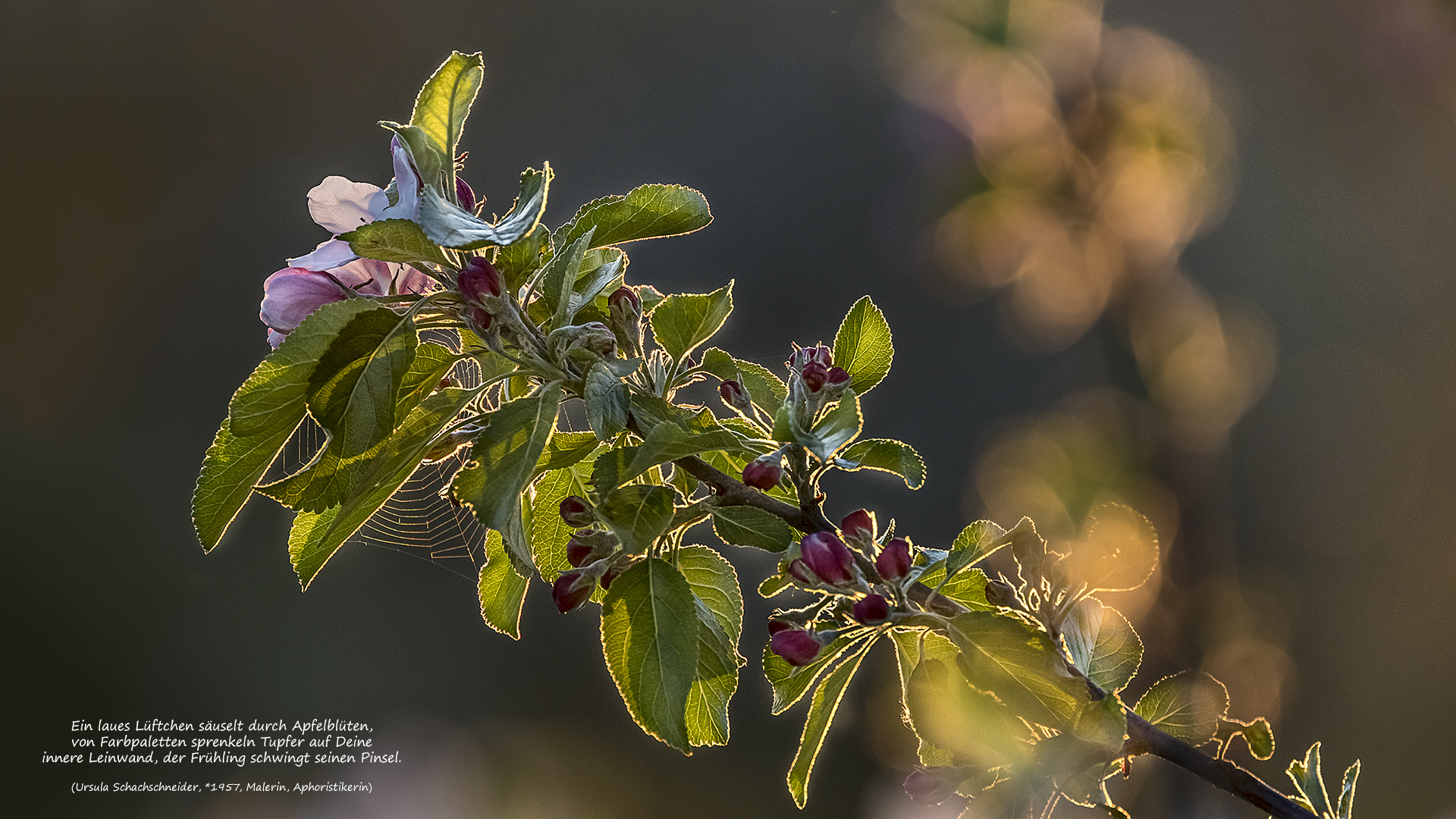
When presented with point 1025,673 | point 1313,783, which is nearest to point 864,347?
point 1025,673

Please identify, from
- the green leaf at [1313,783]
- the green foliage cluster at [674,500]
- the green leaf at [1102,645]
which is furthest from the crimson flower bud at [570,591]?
the green leaf at [1313,783]

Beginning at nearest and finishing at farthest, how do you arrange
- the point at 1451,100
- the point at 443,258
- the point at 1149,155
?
the point at 443,258 → the point at 1149,155 → the point at 1451,100

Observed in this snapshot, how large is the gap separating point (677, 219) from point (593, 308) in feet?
0.20

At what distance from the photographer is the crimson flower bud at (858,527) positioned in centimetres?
38

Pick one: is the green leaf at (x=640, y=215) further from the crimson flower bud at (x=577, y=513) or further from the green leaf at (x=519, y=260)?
the crimson flower bud at (x=577, y=513)

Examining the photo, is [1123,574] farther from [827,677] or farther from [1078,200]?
[1078,200]

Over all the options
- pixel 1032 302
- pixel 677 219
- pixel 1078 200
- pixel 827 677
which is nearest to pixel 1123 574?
pixel 827 677

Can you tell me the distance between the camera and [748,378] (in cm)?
42

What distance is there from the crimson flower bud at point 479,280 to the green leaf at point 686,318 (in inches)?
3.2

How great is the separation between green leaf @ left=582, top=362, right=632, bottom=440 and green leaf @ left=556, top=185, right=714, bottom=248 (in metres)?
0.08

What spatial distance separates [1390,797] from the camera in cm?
217

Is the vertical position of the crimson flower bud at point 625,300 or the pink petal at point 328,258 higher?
the pink petal at point 328,258

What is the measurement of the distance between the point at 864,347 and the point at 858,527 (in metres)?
0.09

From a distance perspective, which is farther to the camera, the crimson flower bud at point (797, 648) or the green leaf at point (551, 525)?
the green leaf at point (551, 525)
